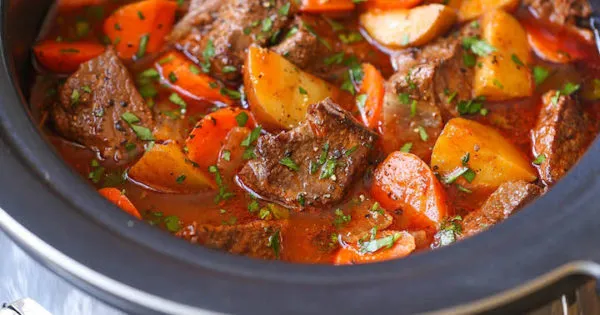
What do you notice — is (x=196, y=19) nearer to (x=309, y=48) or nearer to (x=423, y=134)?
(x=309, y=48)

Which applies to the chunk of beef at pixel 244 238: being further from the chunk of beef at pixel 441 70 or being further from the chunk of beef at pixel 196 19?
the chunk of beef at pixel 196 19

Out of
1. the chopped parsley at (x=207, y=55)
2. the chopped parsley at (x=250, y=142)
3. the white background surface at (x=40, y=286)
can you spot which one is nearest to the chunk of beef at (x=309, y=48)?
the chopped parsley at (x=207, y=55)

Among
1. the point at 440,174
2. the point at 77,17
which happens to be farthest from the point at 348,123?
the point at 77,17

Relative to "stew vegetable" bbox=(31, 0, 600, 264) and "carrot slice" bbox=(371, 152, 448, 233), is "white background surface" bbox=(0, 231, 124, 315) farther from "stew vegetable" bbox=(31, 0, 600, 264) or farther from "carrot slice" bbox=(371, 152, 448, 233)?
"carrot slice" bbox=(371, 152, 448, 233)

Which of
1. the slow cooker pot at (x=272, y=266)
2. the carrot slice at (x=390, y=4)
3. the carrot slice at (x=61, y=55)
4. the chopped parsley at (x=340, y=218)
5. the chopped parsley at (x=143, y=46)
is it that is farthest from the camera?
the carrot slice at (x=390, y=4)

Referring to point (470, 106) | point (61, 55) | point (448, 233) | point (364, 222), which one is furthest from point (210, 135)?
point (470, 106)

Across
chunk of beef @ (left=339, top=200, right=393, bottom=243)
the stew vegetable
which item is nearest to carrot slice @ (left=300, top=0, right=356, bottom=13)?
the stew vegetable
